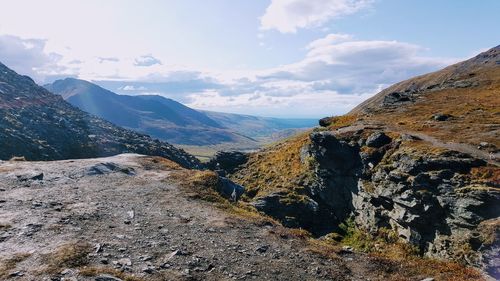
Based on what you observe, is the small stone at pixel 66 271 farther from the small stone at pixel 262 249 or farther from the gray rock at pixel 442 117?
the gray rock at pixel 442 117

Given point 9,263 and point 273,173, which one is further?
point 273,173

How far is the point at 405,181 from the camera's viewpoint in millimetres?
44719

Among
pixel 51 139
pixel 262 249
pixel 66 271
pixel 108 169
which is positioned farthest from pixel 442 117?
pixel 51 139

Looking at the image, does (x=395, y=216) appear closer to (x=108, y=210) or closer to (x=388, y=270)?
(x=388, y=270)

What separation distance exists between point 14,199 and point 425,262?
29415 mm

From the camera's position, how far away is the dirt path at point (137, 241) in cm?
1961

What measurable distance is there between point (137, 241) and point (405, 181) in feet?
107

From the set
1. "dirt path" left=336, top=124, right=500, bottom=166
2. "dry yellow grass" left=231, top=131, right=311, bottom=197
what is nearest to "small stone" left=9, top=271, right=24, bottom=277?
"dry yellow grass" left=231, top=131, right=311, bottom=197

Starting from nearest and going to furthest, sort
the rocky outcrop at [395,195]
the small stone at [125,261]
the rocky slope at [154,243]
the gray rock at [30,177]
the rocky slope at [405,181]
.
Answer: the rocky slope at [154,243]
the small stone at [125,261]
the rocky outcrop at [395,195]
the rocky slope at [405,181]
the gray rock at [30,177]

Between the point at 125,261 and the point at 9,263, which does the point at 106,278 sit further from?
the point at 9,263

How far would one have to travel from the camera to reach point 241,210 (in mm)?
33062

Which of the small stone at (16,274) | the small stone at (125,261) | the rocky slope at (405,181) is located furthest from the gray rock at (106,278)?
the rocky slope at (405,181)

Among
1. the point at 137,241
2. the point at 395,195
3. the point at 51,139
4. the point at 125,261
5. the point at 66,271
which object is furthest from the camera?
the point at 51,139

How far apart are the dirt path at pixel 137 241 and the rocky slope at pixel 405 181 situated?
537 inches
